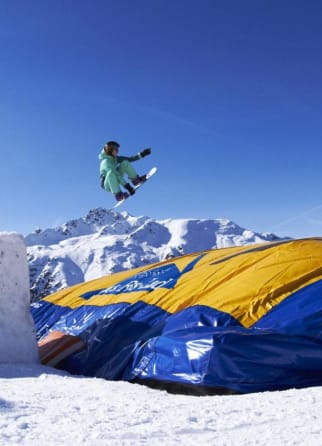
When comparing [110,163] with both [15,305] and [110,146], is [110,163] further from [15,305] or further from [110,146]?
[15,305]

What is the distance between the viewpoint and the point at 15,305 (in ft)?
16.6

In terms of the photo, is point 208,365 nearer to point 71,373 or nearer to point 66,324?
point 71,373

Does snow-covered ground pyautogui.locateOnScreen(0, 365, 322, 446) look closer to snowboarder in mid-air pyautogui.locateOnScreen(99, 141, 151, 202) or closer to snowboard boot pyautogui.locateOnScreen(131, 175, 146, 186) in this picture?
snowboarder in mid-air pyautogui.locateOnScreen(99, 141, 151, 202)

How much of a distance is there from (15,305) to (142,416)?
300 centimetres

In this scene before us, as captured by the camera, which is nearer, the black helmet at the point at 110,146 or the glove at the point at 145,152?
the black helmet at the point at 110,146

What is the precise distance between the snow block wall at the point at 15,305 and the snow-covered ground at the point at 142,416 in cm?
104

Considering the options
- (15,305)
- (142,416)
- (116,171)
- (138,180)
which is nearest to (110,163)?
(116,171)

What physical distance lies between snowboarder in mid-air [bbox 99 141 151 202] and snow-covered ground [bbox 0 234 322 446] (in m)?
6.37

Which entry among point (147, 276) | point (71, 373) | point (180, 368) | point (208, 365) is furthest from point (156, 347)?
point (147, 276)

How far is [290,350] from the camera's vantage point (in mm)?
3646

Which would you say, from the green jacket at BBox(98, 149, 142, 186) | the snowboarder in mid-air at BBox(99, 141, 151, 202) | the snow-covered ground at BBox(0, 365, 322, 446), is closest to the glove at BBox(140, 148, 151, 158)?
the snowboarder in mid-air at BBox(99, 141, 151, 202)

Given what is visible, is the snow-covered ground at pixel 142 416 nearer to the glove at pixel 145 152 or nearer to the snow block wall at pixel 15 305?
the snow block wall at pixel 15 305

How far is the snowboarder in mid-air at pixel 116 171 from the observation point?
980 centimetres

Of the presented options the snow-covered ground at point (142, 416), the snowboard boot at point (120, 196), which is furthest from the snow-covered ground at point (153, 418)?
the snowboard boot at point (120, 196)
